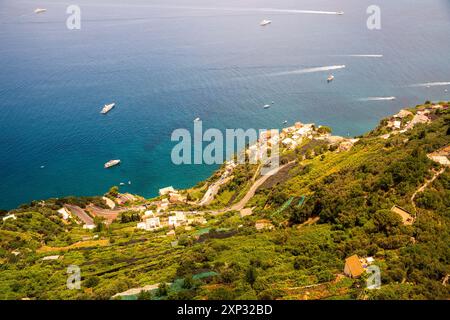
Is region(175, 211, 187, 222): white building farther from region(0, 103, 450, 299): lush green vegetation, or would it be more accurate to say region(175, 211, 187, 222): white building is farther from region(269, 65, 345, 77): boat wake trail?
region(269, 65, 345, 77): boat wake trail

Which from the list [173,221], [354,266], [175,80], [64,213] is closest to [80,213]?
[64,213]

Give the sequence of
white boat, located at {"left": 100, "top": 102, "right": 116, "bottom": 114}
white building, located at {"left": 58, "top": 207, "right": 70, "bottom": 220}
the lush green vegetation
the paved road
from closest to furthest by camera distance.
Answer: the lush green vegetation → white building, located at {"left": 58, "top": 207, "right": 70, "bottom": 220} → the paved road → white boat, located at {"left": 100, "top": 102, "right": 116, "bottom": 114}

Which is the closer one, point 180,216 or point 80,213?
point 180,216

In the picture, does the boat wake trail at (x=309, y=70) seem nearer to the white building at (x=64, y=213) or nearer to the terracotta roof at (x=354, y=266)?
the white building at (x=64, y=213)

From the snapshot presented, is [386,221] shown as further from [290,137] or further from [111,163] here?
[111,163]

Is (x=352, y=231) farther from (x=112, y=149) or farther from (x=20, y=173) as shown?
(x=20, y=173)

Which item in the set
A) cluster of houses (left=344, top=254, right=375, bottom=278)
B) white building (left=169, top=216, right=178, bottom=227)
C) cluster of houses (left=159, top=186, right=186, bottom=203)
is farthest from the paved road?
cluster of houses (left=344, top=254, right=375, bottom=278)

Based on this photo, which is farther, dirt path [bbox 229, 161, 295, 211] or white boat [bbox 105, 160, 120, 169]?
white boat [bbox 105, 160, 120, 169]
